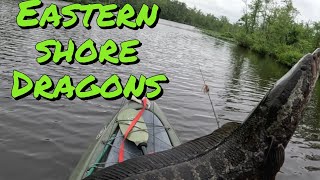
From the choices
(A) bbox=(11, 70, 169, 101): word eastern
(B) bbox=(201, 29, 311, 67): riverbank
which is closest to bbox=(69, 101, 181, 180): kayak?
(A) bbox=(11, 70, 169, 101): word eastern

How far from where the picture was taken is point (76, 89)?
12.6m

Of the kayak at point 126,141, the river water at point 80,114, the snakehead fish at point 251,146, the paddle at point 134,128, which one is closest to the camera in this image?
the snakehead fish at point 251,146

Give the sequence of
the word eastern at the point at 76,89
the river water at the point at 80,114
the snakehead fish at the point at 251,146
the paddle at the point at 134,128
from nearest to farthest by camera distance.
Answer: the snakehead fish at the point at 251,146 → the paddle at the point at 134,128 → the river water at the point at 80,114 → the word eastern at the point at 76,89

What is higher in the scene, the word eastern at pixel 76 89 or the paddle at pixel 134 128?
the paddle at pixel 134 128

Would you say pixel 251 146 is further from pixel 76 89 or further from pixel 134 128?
pixel 76 89

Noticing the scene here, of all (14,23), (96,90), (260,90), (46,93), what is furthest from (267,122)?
(14,23)

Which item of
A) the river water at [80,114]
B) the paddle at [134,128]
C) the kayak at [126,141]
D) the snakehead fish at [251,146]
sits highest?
→ the snakehead fish at [251,146]

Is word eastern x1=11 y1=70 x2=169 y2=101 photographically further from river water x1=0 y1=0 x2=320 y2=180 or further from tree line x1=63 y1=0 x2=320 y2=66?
tree line x1=63 y1=0 x2=320 y2=66

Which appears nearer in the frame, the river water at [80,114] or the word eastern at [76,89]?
the river water at [80,114]

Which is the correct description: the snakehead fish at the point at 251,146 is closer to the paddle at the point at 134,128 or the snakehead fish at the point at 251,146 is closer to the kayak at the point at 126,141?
the kayak at the point at 126,141

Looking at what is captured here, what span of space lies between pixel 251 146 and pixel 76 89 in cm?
1052

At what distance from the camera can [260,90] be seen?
1781cm

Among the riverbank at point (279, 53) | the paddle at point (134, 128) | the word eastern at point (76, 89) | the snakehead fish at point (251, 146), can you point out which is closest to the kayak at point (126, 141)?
the paddle at point (134, 128)

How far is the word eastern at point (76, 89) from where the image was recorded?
1081 cm
